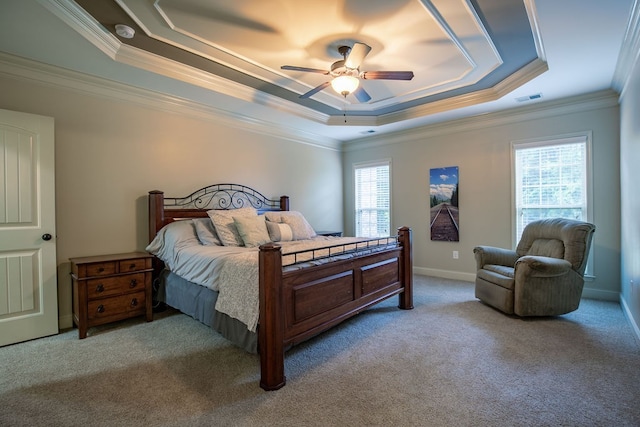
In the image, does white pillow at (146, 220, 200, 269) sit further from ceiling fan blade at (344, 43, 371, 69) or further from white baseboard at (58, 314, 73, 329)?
ceiling fan blade at (344, 43, 371, 69)

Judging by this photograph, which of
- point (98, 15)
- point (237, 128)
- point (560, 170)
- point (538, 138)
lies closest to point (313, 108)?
point (237, 128)

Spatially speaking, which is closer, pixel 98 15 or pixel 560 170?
pixel 98 15

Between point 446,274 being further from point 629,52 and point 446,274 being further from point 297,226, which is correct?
point 629,52

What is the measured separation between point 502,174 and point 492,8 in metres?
2.78

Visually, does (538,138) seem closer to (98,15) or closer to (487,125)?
(487,125)

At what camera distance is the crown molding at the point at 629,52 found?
232 centimetres

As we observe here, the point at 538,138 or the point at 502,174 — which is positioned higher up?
the point at 538,138

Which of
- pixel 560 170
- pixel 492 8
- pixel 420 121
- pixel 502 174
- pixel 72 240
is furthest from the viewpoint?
pixel 420 121

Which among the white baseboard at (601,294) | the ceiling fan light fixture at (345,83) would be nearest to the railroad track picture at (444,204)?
the white baseboard at (601,294)

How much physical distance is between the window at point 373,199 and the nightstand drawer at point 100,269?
436 cm

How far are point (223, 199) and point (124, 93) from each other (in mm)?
1699

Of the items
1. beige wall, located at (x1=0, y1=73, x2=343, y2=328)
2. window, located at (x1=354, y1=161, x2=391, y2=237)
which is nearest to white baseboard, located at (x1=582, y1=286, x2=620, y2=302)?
window, located at (x1=354, y1=161, x2=391, y2=237)

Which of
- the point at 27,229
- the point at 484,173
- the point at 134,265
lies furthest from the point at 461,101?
the point at 27,229

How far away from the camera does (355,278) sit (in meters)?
2.93
